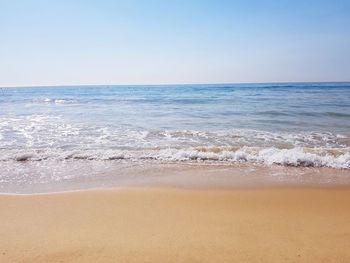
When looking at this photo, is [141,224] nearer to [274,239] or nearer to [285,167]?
[274,239]

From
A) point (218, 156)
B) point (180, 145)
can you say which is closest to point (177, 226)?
point (218, 156)

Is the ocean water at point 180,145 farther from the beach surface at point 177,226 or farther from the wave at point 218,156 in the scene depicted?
the beach surface at point 177,226

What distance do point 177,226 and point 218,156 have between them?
175 inches

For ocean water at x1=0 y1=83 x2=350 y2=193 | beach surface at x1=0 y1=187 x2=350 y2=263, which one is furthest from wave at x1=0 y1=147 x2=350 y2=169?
beach surface at x1=0 y1=187 x2=350 y2=263

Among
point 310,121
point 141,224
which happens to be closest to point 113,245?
point 141,224

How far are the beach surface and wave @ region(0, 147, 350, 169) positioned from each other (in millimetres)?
2078

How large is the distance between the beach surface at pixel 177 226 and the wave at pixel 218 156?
2078 mm

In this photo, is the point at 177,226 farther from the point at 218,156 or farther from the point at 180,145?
the point at 180,145

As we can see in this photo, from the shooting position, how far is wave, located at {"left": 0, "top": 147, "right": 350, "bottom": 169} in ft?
24.3

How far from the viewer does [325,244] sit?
10.9 feet

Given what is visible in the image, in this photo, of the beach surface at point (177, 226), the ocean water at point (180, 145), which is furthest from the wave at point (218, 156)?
the beach surface at point (177, 226)

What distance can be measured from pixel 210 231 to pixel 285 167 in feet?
13.8

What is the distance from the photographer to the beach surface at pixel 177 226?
311 cm

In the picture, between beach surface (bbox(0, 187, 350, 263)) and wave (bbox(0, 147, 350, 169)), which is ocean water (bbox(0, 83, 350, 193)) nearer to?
wave (bbox(0, 147, 350, 169))
